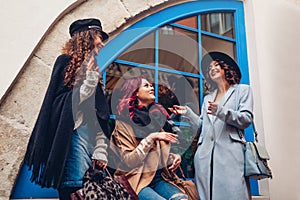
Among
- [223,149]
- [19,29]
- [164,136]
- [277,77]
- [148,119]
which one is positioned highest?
[19,29]

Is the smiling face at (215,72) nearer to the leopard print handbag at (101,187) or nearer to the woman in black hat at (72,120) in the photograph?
the woman in black hat at (72,120)

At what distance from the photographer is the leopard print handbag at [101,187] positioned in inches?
92.1

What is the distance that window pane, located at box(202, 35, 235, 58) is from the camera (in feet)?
10.4

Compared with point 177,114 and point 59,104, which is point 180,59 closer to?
point 177,114

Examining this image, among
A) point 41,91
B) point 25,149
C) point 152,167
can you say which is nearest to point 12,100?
point 41,91

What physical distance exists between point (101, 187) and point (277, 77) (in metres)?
2.20

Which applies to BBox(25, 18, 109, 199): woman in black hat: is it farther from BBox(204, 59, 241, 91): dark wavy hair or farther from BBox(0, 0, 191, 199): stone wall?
BBox(204, 59, 241, 91): dark wavy hair

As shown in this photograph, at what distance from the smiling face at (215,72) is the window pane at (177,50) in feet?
0.45

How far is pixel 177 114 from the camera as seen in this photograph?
2816 mm

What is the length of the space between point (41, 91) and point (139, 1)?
123cm

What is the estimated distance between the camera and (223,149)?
2.71 m

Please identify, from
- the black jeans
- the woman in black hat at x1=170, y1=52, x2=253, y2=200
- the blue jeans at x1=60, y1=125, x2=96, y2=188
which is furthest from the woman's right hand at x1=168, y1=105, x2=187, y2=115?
the black jeans

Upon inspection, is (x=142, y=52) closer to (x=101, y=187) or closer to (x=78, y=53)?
(x=78, y=53)

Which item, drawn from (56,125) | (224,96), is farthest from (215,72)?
(56,125)
